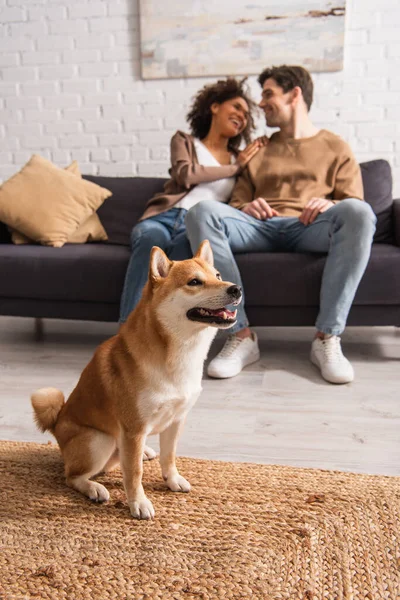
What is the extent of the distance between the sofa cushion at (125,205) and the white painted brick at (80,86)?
707 mm

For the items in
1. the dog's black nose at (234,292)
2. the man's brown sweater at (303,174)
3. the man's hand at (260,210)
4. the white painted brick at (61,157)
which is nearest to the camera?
the dog's black nose at (234,292)

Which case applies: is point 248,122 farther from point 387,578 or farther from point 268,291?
point 387,578

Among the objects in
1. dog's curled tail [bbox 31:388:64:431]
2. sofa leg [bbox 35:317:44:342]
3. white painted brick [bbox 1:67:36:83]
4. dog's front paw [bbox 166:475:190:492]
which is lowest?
sofa leg [bbox 35:317:44:342]

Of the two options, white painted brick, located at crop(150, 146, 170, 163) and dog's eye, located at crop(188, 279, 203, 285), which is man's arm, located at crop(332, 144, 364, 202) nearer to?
white painted brick, located at crop(150, 146, 170, 163)

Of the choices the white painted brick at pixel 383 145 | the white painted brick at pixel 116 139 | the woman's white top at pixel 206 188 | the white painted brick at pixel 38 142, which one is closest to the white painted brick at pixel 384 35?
the white painted brick at pixel 383 145

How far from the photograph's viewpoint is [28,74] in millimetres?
3295

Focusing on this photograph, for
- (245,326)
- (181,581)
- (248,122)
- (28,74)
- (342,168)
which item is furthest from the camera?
(28,74)

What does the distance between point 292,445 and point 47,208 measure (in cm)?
167

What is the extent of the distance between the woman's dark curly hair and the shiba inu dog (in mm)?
1507

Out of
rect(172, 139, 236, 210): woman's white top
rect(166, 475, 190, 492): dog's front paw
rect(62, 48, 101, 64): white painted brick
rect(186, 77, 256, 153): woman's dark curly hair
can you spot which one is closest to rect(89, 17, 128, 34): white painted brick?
rect(62, 48, 101, 64): white painted brick

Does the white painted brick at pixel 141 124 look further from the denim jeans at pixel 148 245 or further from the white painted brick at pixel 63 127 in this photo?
the denim jeans at pixel 148 245

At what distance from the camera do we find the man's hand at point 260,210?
2.24 meters

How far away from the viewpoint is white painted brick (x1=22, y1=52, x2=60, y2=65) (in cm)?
324

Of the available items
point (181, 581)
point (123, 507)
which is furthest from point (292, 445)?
point (181, 581)
